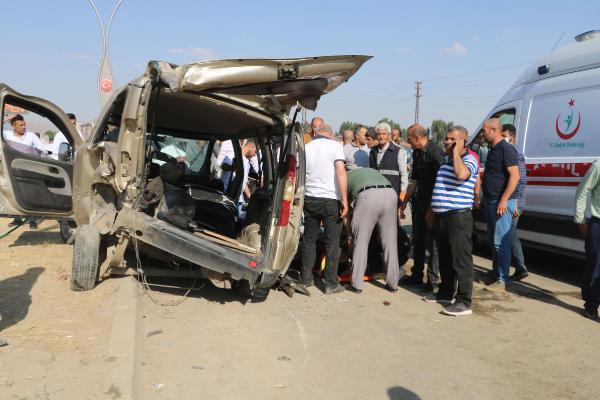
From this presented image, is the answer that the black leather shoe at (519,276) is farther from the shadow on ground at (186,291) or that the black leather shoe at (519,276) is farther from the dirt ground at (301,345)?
the shadow on ground at (186,291)

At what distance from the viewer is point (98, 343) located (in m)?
3.79

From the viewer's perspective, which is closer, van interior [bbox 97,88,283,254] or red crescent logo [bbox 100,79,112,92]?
van interior [bbox 97,88,283,254]

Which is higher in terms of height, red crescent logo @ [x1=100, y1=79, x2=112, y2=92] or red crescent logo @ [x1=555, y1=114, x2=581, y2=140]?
red crescent logo @ [x1=100, y1=79, x2=112, y2=92]

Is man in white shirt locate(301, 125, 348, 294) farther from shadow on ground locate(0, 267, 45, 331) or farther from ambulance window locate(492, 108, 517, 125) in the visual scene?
ambulance window locate(492, 108, 517, 125)

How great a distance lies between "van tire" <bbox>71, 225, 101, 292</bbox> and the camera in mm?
5059

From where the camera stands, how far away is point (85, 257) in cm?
509

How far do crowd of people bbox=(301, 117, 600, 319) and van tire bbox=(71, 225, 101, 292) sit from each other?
2220mm

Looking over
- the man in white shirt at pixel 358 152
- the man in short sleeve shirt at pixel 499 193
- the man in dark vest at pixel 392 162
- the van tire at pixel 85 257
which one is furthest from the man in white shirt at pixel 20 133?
the man in short sleeve shirt at pixel 499 193

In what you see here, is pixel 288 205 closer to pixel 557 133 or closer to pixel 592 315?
pixel 592 315

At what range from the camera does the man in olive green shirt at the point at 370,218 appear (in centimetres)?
589

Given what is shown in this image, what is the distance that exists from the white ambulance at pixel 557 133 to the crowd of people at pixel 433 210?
495 mm

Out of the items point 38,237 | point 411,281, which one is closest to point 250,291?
point 411,281

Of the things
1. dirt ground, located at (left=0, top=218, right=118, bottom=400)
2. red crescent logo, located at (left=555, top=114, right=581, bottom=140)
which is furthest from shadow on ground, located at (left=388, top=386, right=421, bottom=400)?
red crescent logo, located at (left=555, top=114, right=581, bottom=140)

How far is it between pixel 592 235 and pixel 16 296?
5.66m
